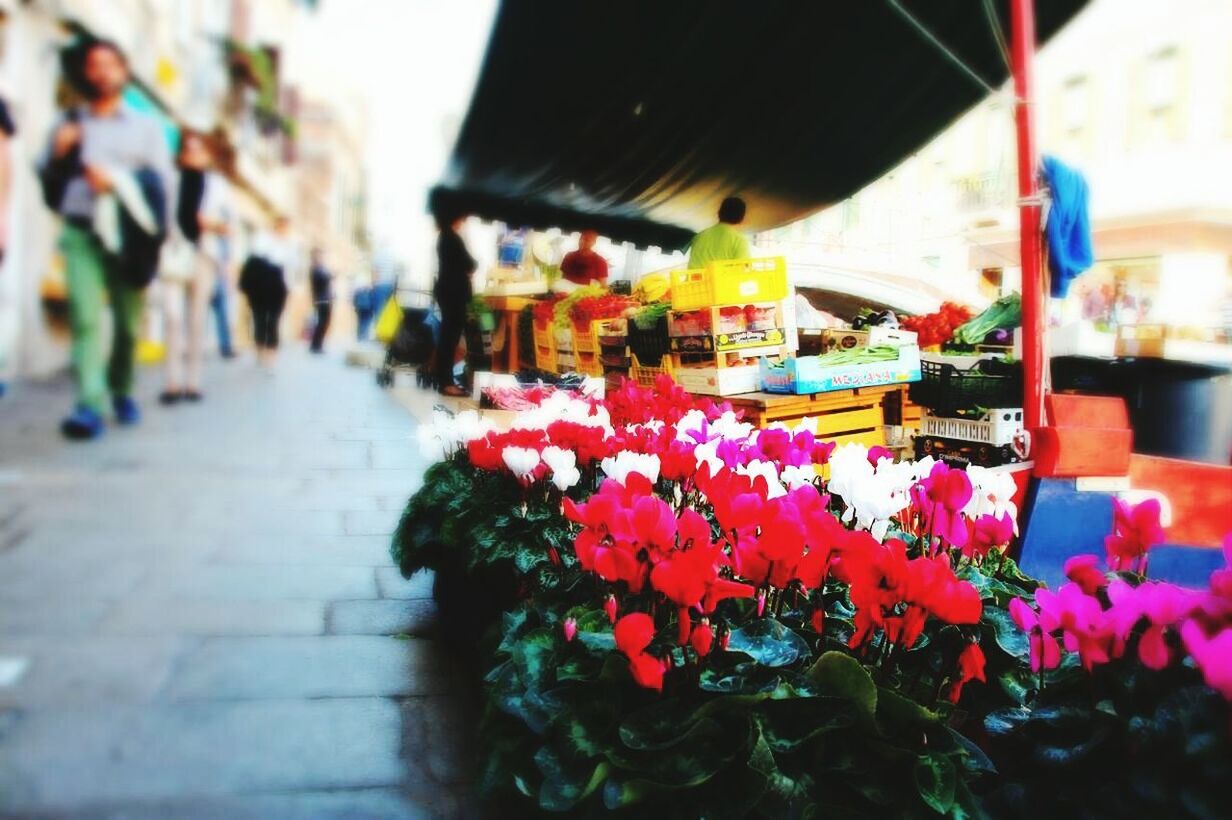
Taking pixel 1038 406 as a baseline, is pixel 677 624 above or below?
below

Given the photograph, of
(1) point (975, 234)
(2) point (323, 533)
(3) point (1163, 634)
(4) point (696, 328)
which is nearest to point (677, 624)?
(3) point (1163, 634)

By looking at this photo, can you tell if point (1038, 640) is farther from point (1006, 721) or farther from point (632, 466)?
point (632, 466)

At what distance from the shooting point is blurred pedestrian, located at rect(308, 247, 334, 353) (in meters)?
0.91

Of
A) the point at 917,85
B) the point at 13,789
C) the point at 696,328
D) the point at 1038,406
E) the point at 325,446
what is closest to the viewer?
the point at 13,789

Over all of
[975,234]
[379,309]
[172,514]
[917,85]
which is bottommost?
[172,514]

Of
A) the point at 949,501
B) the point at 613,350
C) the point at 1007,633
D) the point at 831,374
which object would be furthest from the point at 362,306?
the point at 613,350

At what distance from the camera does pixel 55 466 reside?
26.6 inches

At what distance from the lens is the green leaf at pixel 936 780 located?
2.55 ft

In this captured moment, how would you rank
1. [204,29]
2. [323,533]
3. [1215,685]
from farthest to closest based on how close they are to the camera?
1. [323,533]
2. [204,29]
3. [1215,685]

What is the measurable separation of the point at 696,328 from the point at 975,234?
104 inches

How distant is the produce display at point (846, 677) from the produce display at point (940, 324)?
2444 mm

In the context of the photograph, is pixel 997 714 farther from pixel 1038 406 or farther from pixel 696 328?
pixel 696 328

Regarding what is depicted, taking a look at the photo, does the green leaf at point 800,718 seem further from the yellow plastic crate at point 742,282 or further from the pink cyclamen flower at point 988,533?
the yellow plastic crate at point 742,282

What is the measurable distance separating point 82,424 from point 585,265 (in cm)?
490
